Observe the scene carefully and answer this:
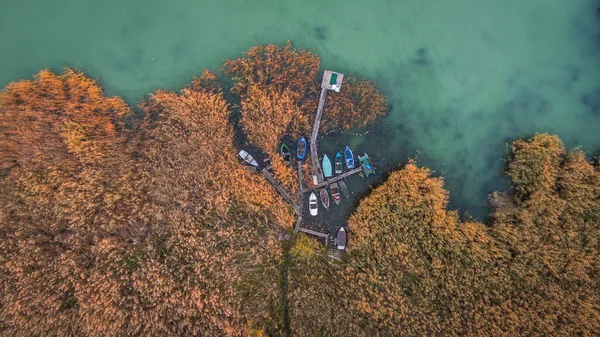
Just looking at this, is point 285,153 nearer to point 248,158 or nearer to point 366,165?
point 248,158

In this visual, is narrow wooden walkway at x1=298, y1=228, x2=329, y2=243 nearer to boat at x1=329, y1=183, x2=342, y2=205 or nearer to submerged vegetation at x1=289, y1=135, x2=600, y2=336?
submerged vegetation at x1=289, y1=135, x2=600, y2=336

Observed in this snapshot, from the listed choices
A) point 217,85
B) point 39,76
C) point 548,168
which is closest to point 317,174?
point 217,85

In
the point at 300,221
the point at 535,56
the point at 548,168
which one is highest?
the point at 535,56

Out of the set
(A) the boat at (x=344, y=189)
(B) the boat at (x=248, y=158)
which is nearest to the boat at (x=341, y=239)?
(A) the boat at (x=344, y=189)

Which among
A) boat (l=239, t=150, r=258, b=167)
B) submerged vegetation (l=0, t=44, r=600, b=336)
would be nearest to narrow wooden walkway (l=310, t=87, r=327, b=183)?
submerged vegetation (l=0, t=44, r=600, b=336)

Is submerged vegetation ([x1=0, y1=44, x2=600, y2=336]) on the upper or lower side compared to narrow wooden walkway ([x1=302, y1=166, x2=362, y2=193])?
lower

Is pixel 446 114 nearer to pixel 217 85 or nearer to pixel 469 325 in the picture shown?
pixel 469 325

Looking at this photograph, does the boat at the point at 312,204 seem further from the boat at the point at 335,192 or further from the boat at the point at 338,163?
the boat at the point at 338,163

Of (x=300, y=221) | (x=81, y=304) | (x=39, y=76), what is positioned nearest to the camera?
(x=81, y=304)
